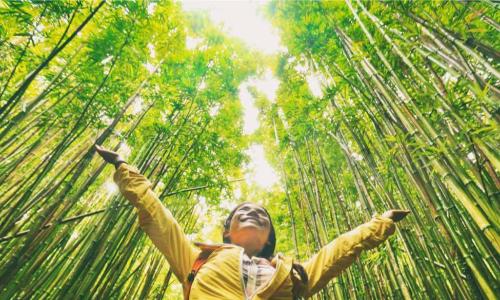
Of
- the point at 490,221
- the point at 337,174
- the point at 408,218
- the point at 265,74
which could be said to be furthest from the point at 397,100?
the point at 265,74

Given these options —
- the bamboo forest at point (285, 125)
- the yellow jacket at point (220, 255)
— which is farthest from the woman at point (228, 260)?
the bamboo forest at point (285, 125)

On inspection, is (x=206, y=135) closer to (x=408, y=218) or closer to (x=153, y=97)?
(x=153, y=97)

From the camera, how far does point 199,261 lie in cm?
160

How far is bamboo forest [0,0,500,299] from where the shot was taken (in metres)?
1.42

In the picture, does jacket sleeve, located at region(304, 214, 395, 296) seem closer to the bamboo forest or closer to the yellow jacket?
the yellow jacket

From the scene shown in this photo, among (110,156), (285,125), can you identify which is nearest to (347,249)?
(110,156)

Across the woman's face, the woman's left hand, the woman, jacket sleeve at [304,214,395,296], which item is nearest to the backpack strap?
the woman

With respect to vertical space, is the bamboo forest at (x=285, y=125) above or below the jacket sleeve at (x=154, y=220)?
above

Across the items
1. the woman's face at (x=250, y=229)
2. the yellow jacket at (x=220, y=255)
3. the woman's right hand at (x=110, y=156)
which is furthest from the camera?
the woman's face at (x=250, y=229)

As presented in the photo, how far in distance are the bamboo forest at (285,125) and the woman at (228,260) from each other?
40cm

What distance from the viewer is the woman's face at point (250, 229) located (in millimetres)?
1920

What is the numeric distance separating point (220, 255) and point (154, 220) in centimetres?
44

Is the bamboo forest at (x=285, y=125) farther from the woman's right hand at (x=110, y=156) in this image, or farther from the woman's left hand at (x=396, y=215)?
the woman's right hand at (x=110, y=156)

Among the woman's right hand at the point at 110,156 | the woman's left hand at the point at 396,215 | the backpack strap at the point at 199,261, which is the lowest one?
the backpack strap at the point at 199,261
